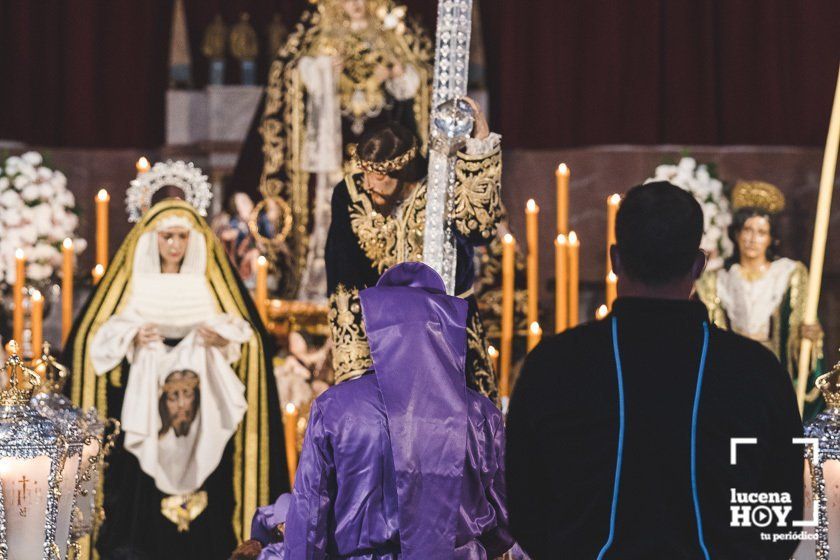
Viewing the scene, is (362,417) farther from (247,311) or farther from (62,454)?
(247,311)

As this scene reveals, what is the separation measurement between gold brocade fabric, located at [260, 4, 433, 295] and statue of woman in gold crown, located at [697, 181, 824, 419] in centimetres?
146

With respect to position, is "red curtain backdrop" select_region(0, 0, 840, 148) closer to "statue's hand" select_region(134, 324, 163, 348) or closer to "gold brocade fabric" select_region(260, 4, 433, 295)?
"gold brocade fabric" select_region(260, 4, 433, 295)

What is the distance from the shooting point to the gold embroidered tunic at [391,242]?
361 cm

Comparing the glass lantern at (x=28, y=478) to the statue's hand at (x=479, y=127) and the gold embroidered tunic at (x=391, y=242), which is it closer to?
the gold embroidered tunic at (x=391, y=242)

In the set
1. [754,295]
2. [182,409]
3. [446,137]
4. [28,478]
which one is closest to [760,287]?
[754,295]

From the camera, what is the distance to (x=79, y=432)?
11.5 ft

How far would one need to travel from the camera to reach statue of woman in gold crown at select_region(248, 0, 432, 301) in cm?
653

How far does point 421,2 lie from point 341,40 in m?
0.84

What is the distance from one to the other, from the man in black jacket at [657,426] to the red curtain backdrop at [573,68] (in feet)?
16.3

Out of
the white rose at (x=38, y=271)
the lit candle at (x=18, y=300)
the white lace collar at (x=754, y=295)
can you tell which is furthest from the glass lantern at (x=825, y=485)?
the white rose at (x=38, y=271)

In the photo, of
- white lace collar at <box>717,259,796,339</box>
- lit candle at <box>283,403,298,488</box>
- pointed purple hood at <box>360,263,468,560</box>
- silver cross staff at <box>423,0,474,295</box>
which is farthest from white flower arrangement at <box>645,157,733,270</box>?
pointed purple hood at <box>360,263,468,560</box>

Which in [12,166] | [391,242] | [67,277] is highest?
[12,166]

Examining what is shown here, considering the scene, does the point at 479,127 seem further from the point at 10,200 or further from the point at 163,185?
the point at 10,200

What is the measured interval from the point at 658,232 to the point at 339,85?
4468mm
